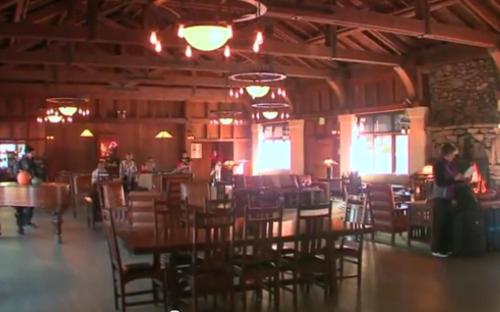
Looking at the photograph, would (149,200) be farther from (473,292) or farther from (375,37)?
(375,37)

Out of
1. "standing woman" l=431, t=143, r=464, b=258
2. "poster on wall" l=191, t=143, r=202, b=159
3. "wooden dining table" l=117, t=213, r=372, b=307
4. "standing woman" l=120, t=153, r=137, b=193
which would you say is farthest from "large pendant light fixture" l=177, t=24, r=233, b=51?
"poster on wall" l=191, t=143, r=202, b=159

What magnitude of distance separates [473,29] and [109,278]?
788cm

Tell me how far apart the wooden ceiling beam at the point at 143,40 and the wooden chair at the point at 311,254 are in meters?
6.05

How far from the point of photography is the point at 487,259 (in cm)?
815

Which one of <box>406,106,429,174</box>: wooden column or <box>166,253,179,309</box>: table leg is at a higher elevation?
<box>406,106,429,174</box>: wooden column

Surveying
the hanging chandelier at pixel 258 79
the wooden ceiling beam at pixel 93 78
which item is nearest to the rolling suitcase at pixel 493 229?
the hanging chandelier at pixel 258 79

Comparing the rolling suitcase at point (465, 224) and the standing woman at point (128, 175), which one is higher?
the standing woman at point (128, 175)

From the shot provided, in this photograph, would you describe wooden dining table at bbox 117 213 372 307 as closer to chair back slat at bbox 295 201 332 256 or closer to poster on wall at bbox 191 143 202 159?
chair back slat at bbox 295 201 332 256

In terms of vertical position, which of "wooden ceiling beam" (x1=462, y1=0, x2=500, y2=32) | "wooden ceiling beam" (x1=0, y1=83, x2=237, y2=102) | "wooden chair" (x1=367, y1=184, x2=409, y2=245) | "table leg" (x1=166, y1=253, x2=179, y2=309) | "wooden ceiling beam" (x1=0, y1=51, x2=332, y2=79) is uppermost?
"wooden ceiling beam" (x1=462, y1=0, x2=500, y2=32)

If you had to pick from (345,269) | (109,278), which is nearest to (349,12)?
(345,269)

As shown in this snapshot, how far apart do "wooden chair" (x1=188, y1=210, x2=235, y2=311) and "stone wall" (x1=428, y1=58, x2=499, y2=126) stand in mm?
8079

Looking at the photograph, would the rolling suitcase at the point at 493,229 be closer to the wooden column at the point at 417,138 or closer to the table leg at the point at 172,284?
the wooden column at the point at 417,138

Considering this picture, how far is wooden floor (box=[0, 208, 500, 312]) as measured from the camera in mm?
5762

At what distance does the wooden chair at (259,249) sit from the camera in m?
5.23
